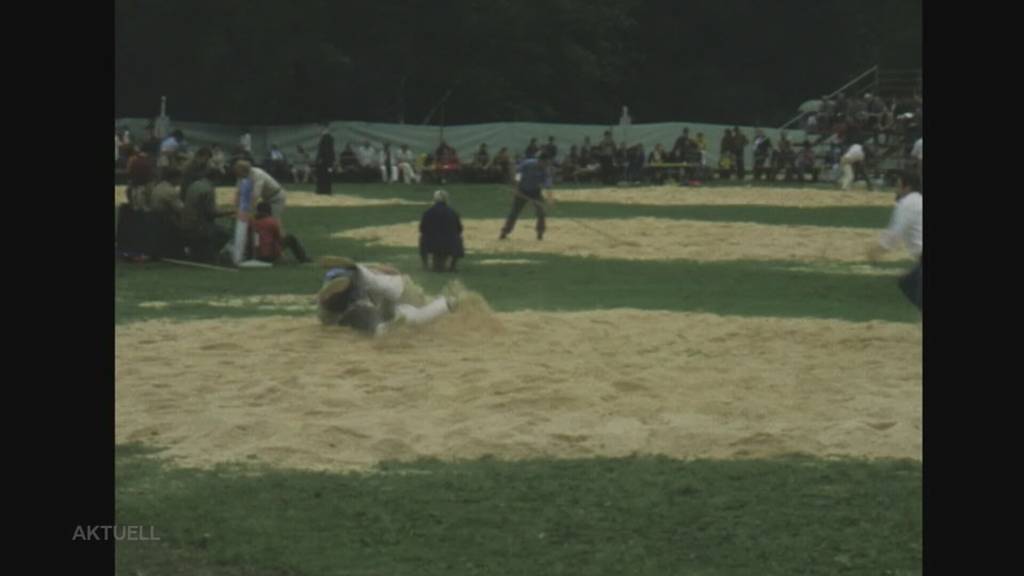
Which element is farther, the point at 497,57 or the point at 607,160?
the point at 497,57

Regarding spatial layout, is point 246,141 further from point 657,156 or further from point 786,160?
point 786,160

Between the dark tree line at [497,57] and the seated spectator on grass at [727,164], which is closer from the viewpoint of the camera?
the seated spectator on grass at [727,164]

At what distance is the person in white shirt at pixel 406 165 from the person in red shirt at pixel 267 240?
33.2m

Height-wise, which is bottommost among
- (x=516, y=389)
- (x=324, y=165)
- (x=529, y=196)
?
(x=516, y=389)

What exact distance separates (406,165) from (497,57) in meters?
16.9

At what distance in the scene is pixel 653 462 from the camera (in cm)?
1192

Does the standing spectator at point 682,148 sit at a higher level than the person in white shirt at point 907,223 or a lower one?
higher

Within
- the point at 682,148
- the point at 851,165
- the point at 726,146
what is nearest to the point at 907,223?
the point at 851,165

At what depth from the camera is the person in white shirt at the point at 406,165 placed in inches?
2438

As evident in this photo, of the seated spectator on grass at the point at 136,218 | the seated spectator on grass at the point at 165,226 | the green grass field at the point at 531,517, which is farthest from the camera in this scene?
the seated spectator on grass at the point at 136,218

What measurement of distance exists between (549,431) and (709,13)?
76352mm

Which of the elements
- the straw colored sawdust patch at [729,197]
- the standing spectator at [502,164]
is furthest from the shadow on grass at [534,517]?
the standing spectator at [502,164]

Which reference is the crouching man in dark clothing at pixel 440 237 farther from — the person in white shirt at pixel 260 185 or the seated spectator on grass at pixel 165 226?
the seated spectator on grass at pixel 165 226

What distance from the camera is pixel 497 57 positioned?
77688 millimetres
